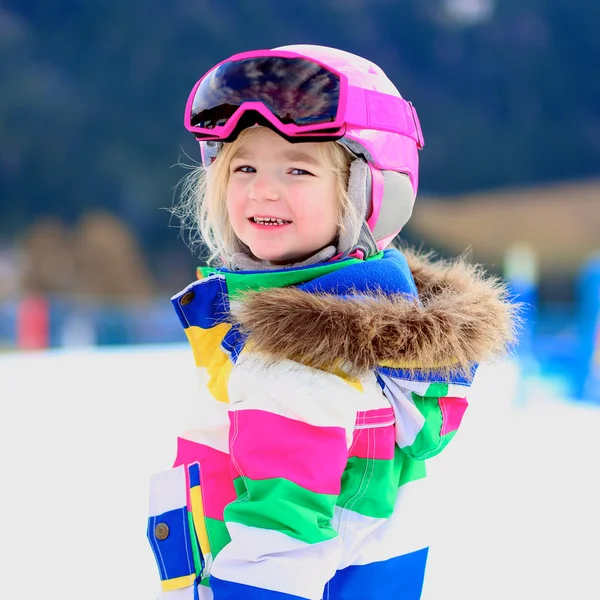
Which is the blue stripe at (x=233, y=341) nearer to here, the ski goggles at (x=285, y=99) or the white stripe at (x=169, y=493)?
the white stripe at (x=169, y=493)

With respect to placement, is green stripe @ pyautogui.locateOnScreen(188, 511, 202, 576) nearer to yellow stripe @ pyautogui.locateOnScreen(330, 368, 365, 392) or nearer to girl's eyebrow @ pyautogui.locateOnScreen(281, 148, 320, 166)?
yellow stripe @ pyautogui.locateOnScreen(330, 368, 365, 392)

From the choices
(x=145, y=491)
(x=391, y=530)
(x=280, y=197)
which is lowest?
(x=145, y=491)

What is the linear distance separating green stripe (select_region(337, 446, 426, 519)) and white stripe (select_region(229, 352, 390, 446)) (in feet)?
0.24

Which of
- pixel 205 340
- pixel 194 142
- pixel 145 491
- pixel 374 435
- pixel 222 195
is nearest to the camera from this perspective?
pixel 374 435

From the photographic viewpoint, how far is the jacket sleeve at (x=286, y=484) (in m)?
0.95

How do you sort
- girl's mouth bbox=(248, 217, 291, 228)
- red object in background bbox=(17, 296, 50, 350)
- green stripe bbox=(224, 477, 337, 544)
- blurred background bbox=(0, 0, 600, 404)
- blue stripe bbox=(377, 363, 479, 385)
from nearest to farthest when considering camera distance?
1. green stripe bbox=(224, 477, 337, 544)
2. blue stripe bbox=(377, 363, 479, 385)
3. girl's mouth bbox=(248, 217, 291, 228)
4. red object in background bbox=(17, 296, 50, 350)
5. blurred background bbox=(0, 0, 600, 404)

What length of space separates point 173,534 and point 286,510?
0.24 metres

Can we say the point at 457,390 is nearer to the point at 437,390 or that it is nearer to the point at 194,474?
the point at 437,390

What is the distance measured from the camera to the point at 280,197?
114cm

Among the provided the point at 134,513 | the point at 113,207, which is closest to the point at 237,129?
the point at 134,513

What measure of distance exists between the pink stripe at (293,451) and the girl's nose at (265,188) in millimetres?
337

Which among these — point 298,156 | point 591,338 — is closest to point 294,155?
point 298,156

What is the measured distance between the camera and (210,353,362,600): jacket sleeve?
0.95 metres

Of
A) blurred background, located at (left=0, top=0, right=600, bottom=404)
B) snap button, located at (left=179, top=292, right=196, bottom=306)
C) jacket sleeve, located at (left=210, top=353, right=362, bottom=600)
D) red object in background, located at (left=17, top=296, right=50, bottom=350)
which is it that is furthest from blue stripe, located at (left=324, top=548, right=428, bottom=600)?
blurred background, located at (left=0, top=0, right=600, bottom=404)
